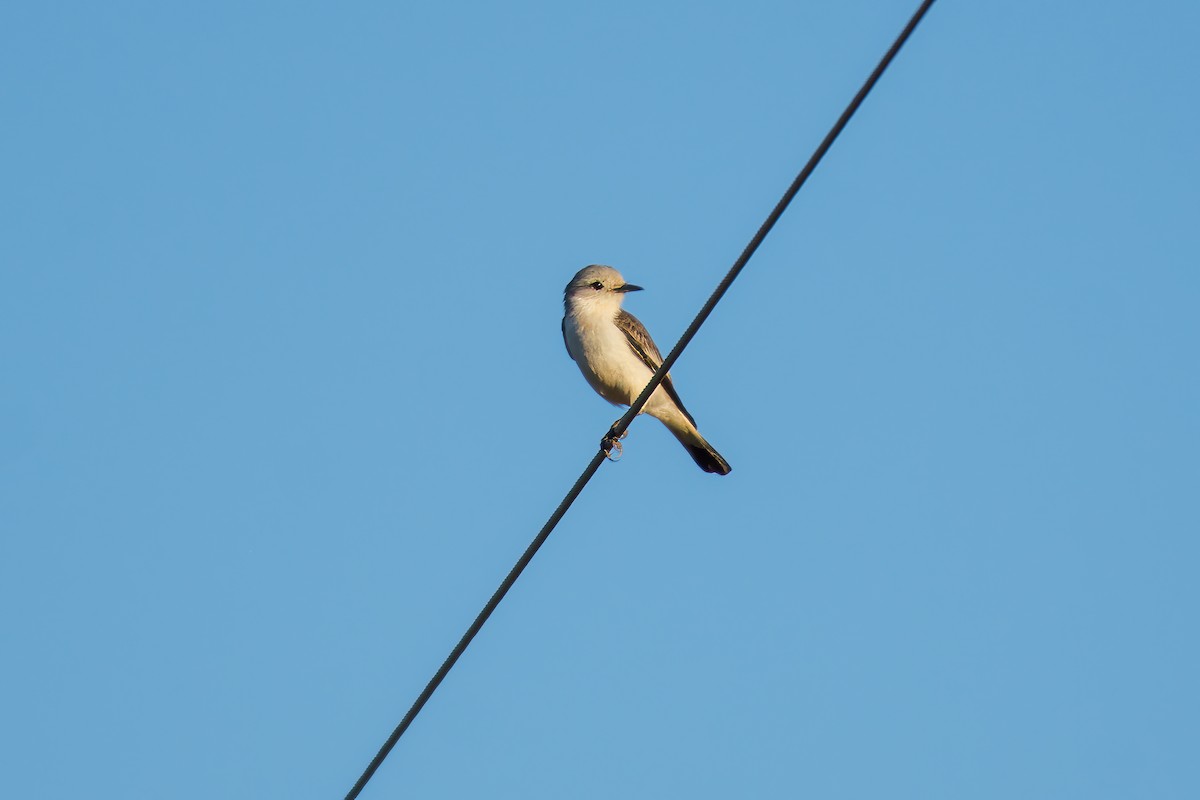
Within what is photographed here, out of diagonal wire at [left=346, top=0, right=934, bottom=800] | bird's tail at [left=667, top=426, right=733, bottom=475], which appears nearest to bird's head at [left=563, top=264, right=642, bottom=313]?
bird's tail at [left=667, top=426, right=733, bottom=475]

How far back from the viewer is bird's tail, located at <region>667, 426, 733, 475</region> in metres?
11.6

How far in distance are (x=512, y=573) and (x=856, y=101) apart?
2.41 m

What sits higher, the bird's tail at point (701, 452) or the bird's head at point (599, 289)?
the bird's head at point (599, 289)

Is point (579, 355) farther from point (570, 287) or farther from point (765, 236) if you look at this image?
point (765, 236)

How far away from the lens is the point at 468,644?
580 centimetres

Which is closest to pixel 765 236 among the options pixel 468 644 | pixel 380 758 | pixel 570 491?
pixel 570 491

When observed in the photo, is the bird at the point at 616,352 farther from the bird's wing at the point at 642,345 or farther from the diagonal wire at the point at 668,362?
the diagonal wire at the point at 668,362

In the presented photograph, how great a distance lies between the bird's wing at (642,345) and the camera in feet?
37.4

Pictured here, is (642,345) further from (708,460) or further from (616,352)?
(708,460)

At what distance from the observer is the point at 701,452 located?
1163 cm

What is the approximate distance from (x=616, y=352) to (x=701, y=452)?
1156mm

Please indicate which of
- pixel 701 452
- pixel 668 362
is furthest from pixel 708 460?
pixel 668 362

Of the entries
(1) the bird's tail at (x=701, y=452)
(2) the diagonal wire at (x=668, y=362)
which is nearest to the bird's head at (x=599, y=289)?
(1) the bird's tail at (x=701, y=452)

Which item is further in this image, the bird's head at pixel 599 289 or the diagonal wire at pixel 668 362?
the bird's head at pixel 599 289
